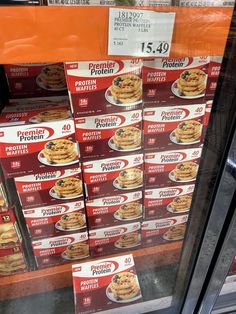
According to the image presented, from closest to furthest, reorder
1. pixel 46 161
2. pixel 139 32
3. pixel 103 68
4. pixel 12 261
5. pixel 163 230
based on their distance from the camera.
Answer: pixel 139 32
pixel 103 68
pixel 46 161
pixel 12 261
pixel 163 230

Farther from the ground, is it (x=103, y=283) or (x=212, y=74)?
(x=212, y=74)

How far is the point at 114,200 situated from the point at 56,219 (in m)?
0.21

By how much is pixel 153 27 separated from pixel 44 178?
1.82ft

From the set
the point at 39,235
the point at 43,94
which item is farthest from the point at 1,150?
the point at 39,235

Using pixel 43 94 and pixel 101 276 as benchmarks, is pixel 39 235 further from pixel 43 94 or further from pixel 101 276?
pixel 43 94

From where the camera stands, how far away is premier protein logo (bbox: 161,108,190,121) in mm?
855

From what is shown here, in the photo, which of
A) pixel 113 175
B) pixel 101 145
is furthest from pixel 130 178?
pixel 101 145

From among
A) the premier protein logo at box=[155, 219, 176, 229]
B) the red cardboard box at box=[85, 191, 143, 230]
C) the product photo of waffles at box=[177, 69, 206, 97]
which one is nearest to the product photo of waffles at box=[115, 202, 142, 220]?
the red cardboard box at box=[85, 191, 143, 230]

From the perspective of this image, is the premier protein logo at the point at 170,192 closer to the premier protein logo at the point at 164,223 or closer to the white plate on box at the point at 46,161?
the premier protein logo at the point at 164,223

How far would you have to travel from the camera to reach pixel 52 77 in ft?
2.87

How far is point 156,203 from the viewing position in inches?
41.8

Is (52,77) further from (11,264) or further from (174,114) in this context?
(11,264)

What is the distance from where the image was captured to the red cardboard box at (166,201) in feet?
3.39

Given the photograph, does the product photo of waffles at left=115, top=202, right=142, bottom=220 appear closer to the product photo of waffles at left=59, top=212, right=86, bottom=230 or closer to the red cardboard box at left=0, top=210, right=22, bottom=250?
the product photo of waffles at left=59, top=212, right=86, bottom=230
